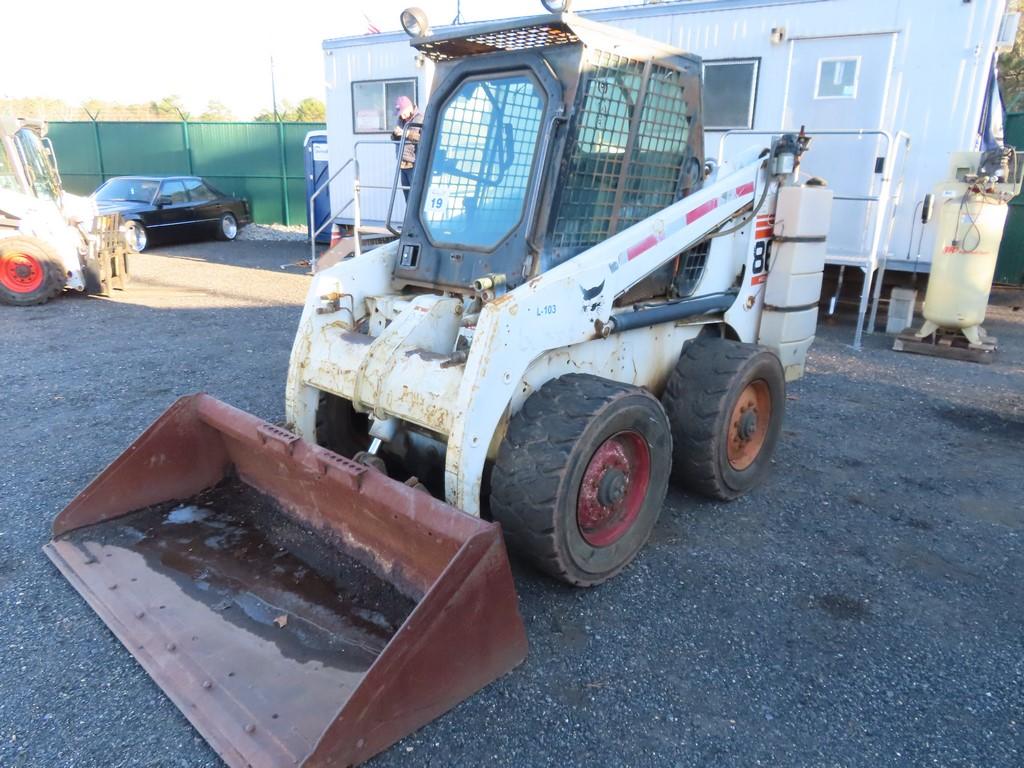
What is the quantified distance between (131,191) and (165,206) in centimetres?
92

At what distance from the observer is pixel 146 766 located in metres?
2.41

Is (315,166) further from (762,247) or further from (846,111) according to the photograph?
(762,247)

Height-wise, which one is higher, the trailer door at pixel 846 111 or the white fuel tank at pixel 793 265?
the trailer door at pixel 846 111

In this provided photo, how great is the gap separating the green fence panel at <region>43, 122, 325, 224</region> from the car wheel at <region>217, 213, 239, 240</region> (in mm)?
2079

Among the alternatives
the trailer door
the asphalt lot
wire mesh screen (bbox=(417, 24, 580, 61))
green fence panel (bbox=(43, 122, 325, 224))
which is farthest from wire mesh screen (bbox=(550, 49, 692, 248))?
green fence panel (bbox=(43, 122, 325, 224))

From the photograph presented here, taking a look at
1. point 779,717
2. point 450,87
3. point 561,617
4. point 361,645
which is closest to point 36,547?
point 361,645

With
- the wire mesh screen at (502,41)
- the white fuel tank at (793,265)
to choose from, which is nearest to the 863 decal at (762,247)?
the white fuel tank at (793,265)

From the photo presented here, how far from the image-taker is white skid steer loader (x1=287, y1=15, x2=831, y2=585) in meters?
3.10

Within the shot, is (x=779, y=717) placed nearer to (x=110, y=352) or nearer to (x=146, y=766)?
(x=146, y=766)

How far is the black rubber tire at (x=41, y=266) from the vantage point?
32.4ft

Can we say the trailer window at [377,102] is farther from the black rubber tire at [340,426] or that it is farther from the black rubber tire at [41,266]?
the black rubber tire at [340,426]

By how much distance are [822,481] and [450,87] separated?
11.0 feet

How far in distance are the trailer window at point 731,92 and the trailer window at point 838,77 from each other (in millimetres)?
761

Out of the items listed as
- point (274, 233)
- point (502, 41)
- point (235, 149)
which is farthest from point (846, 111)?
point (235, 149)
